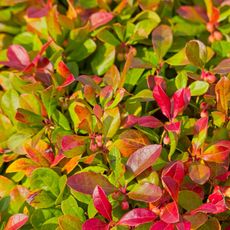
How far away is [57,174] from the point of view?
1.21m

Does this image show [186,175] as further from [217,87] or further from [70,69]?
[70,69]

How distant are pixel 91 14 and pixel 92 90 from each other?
43 cm

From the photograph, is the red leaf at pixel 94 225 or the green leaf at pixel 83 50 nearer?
the red leaf at pixel 94 225

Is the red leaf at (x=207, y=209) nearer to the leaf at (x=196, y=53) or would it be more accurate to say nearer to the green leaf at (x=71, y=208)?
the green leaf at (x=71, y=208)

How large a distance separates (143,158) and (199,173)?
0.40 feet

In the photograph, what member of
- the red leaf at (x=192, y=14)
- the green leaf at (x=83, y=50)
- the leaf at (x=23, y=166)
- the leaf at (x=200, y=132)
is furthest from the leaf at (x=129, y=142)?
the red leaf at (x=192, y=14)

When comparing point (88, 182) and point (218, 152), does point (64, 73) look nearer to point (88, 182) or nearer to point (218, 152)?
point (88, 182)

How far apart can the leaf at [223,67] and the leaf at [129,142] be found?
0.87 feet

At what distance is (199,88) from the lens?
4.18 ft

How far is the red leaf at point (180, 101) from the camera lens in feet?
3.98

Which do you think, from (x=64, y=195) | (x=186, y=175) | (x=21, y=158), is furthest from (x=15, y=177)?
(x=186, y=175)

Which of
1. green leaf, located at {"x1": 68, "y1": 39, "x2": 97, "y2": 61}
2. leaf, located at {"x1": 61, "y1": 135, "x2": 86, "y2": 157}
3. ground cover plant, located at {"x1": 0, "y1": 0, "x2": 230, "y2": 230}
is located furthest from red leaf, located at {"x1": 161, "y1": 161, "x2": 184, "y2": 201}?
green leaf, located at {"x1": 68, "y1": 39, "x2": 97, "y2": 61}

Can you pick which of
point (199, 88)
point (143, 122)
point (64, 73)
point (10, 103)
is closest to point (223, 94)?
point (199, 88)

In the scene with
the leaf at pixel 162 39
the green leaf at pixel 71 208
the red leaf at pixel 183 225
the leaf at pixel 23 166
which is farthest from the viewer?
the leaf at pixel 162 39
